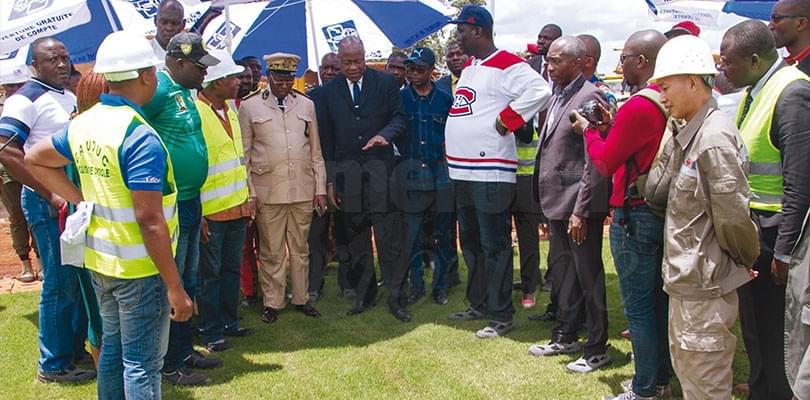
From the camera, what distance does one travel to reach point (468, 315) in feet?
18.5

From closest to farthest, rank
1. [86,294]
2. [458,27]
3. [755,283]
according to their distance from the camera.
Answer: [755,283], [86,294], [458,27]

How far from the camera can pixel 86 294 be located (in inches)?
154

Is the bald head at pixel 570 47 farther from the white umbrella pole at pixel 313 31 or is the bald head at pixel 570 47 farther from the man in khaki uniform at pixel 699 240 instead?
the white umbrella pole at pixel 313 31

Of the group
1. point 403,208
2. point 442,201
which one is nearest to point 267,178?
point 403,208

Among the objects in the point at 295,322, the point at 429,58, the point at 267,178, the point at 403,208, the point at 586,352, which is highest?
the point at 429,58

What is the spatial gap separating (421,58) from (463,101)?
0.93m

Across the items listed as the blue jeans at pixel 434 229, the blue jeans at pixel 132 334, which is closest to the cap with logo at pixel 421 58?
the blue jeans at pixel 434 229

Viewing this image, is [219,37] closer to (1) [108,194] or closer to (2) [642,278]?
(1) [108,194]

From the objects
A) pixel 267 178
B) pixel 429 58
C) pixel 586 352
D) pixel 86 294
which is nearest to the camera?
pixel 86 294

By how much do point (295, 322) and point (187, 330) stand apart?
4.48 ft

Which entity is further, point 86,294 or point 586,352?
point 586,352

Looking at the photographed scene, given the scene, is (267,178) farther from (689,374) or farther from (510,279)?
(689,374)

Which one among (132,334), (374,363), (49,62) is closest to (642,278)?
(374,363)

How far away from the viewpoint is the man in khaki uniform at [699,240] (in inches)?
107
